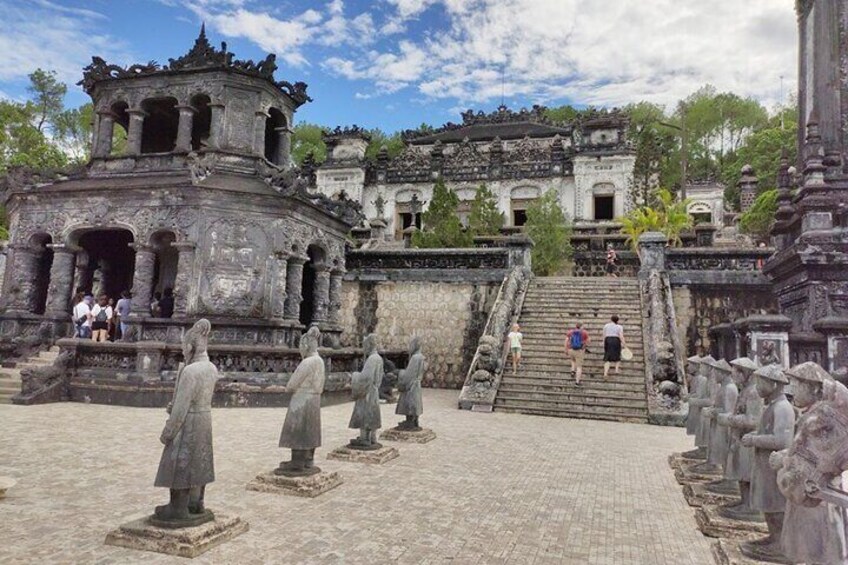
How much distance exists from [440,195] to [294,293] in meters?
12.5

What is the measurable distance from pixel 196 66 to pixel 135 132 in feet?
9.28

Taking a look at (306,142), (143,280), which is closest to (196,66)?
(143,280)

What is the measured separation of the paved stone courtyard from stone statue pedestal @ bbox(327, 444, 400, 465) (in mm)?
163

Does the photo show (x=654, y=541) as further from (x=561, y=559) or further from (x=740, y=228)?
(x=740, y=228)

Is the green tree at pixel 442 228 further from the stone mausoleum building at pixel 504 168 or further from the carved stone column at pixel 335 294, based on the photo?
the stone mausoleum building at pixel 504 168

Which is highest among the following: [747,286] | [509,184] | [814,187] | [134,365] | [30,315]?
[509,184]

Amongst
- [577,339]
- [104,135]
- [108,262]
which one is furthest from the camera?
[108,262]

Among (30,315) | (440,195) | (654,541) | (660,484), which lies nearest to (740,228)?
(440,195)

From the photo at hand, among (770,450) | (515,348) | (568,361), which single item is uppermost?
(515,348)

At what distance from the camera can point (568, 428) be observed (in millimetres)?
11289

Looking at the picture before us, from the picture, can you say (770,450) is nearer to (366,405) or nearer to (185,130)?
(366,405)

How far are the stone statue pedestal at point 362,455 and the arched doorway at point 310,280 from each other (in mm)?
10137

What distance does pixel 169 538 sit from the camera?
177 inches

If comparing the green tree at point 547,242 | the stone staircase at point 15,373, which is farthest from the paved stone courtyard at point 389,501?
the green tree at point 547,242
